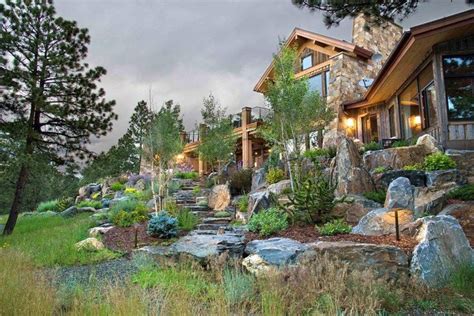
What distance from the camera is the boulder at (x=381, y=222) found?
6454 mm

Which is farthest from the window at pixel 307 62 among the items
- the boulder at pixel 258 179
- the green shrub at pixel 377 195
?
the green shrub at pixel 377 195

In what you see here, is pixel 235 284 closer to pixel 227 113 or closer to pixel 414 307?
pixel 414 307

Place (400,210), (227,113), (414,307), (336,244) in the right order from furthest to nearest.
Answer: (227,113)
(400,210)
(336,244)
(414,307)

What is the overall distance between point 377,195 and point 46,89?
1045 centimetres

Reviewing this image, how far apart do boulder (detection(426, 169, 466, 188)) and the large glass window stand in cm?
500

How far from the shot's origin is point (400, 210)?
688 centimetres

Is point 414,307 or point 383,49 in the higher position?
point 383,49

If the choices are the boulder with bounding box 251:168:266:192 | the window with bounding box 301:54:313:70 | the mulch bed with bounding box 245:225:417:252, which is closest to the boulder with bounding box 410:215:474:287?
the mulch bed with bounding box 245:225:417:252

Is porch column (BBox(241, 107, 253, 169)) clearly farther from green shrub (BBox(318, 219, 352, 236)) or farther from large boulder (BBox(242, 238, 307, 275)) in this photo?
large boulder (BBox(242, 238, 307, 275))

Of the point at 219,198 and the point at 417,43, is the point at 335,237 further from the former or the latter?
the point at 219,198

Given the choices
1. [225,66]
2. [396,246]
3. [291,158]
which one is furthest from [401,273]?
[225,66]

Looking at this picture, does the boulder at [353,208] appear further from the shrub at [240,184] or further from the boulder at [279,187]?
the shrub at [240,184]

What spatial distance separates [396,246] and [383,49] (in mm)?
18026

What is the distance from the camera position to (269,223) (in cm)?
763
